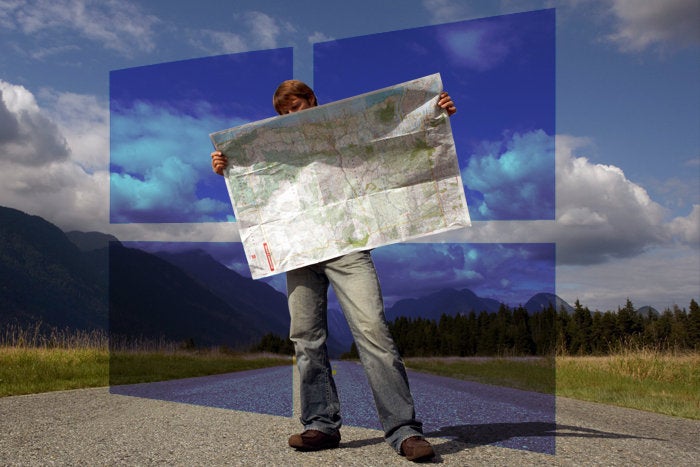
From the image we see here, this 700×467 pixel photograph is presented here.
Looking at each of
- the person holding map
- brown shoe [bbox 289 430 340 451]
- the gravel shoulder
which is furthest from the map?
the gravel shoulder

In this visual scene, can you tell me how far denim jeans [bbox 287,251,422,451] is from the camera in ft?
11.9

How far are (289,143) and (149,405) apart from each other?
410cm

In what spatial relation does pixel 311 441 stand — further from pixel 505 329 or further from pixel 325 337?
pixel 505 329

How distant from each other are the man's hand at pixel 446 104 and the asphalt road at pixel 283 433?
7.49 ft

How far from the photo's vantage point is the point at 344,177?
3.96 metres

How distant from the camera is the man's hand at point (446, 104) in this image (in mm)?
3746

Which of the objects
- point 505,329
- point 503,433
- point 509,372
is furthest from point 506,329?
point 503,433

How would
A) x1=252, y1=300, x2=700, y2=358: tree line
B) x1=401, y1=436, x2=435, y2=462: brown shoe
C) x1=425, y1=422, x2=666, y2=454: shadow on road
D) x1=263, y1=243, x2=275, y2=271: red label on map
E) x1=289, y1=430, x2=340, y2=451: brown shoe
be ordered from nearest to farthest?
x1=401, y1=436, x2=435, y2=462: brown shoe < x1=289, y1=430, x2=340, y2=451: brown shoe < x1=263, y1=243, x2=275, y2=271: red label on map < x1=425, y1=422, x2=666, y2=454: shadow on road < x1=252, y1=300, x2=700, y2=358: tree line

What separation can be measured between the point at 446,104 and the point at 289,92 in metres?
1.15

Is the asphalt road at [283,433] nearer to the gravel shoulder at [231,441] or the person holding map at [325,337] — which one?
the gravel shoulder at [231,441]

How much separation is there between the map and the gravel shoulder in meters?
1.29

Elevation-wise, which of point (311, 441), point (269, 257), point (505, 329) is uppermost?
point (269, 257)

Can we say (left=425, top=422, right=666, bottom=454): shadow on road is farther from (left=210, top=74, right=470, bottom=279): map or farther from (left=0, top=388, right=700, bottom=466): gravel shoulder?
(left=210, top=74, right=470, bottom=279): map

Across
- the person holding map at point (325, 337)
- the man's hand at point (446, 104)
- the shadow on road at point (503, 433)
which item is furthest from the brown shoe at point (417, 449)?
the man's hand at point (446, 104)
